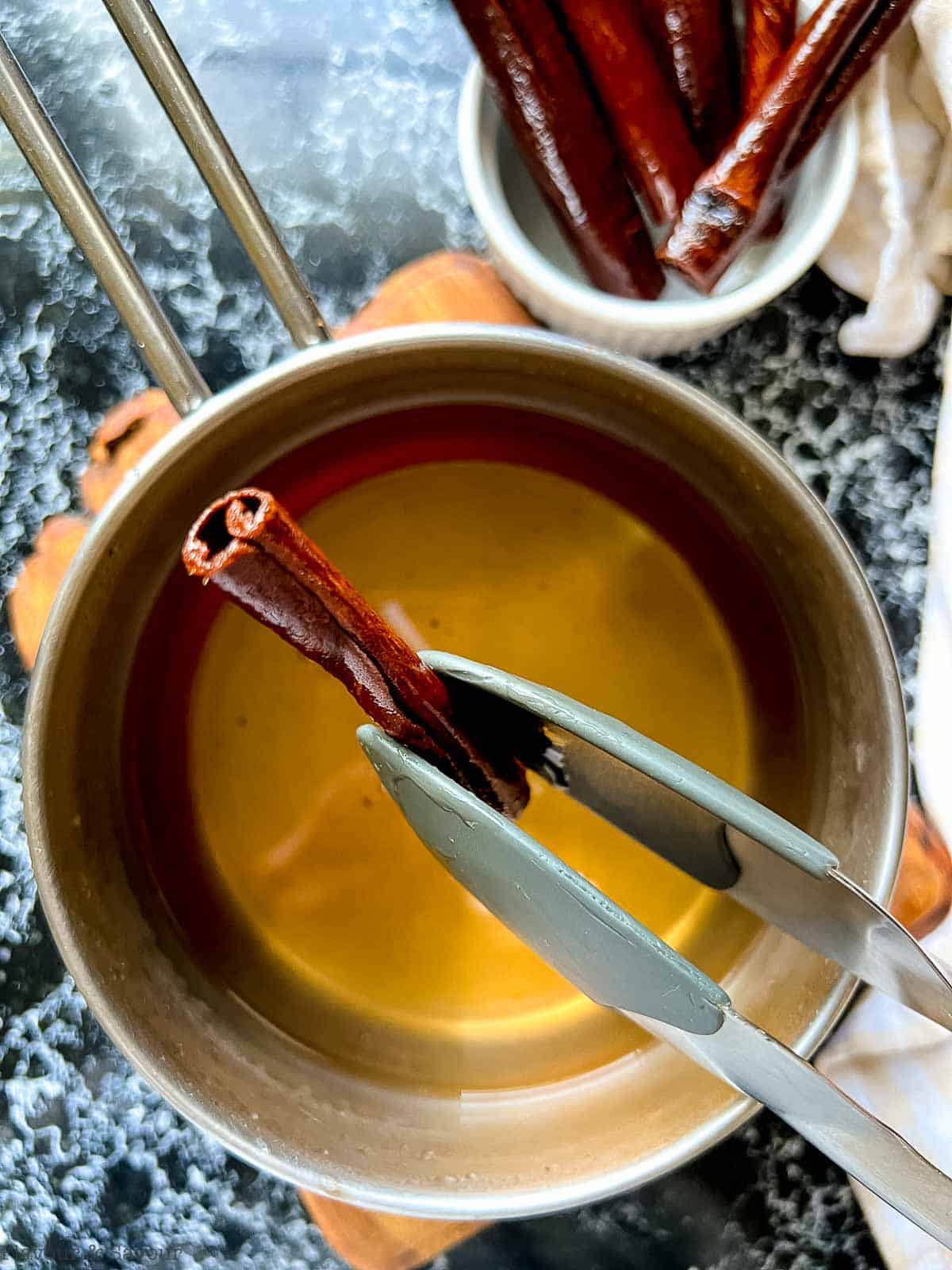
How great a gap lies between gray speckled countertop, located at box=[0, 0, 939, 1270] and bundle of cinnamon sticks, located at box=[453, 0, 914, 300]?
9 cm

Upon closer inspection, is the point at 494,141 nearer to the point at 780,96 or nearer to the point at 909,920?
the point at 780,96

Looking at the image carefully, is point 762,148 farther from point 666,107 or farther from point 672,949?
point 672,949

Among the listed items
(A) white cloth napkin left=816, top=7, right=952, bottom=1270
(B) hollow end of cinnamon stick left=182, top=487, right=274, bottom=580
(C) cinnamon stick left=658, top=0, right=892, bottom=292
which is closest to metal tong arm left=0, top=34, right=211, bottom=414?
(B) hollow end of cinnamon stick left=182, top=487, right=274, bottom=580

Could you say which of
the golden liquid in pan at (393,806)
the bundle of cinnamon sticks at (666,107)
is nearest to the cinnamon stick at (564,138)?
the bundle of cinnamon sticks at (666,107)

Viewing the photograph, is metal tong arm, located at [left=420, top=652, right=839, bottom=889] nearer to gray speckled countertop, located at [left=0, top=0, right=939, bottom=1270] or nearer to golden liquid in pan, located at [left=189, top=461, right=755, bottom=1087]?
golden liquid in pan, located at [left=189, top=461, right=755, bottom=1087]

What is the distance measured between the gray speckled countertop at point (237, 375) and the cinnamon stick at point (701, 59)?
0.10m

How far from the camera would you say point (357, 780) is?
1.64 feet

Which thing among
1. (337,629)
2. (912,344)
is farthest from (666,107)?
(337,629)

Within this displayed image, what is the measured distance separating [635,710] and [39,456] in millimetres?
341

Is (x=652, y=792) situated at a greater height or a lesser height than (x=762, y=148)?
lesser

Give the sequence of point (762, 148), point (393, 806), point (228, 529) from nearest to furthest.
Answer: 1. point (228, 529)
2. point (762, 148)
3. point (393, 806)

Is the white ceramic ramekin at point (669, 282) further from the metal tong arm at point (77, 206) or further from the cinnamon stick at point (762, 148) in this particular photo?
the metal tong arm at point (77, 206)

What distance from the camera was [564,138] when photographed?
42 cm

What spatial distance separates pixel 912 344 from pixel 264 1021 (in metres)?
0.48
